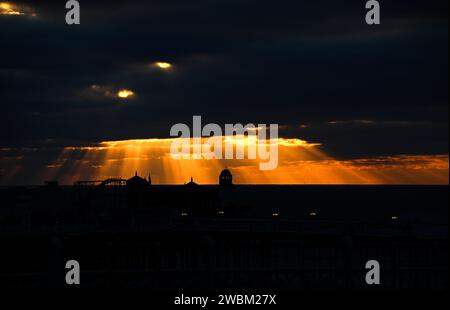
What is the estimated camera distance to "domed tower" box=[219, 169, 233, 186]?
9462 centimetres

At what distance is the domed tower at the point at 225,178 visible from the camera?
94625 mm

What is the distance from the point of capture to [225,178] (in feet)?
316
